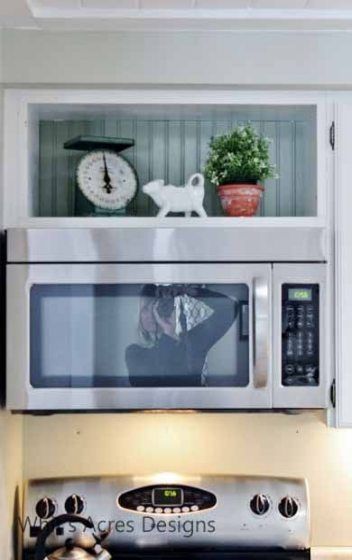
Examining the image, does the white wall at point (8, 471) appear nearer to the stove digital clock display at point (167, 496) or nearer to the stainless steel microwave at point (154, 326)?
the stainless steel microwave at point (154, 326)

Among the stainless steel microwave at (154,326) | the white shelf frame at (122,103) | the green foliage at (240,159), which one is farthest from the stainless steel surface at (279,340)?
the green foliage at (240,159)

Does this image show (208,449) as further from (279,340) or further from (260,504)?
(279,340)

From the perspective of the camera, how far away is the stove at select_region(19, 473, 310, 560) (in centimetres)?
216

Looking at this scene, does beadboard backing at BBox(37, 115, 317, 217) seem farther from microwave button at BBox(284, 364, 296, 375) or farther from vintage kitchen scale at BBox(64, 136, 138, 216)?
microwave button at BBox(284, 364, 296, 375)

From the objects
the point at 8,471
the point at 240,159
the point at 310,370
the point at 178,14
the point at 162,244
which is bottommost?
the point at 8,471

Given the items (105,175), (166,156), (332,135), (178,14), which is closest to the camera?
(178,14)

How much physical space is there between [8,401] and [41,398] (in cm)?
8

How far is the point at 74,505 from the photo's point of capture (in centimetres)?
218

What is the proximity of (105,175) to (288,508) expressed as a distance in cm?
104

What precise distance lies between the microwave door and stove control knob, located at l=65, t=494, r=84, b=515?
0.37 metres

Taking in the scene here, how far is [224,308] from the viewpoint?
1982 millimetres

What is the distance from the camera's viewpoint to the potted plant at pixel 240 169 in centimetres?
208

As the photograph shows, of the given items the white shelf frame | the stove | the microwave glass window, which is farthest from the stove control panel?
the white shelf frame

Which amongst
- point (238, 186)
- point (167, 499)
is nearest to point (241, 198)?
point (238, 186)
